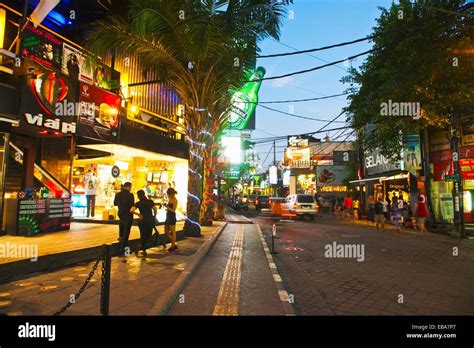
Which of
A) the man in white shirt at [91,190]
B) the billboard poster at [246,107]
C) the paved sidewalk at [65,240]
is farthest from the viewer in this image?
the billboard poster at [246,107]

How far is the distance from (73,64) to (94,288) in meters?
9.73

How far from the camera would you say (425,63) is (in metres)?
14.0

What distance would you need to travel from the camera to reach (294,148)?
42625 millimetres

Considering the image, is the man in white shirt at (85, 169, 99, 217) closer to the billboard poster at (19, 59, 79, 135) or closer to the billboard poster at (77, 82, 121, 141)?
the billboard poster at (77, 82, 121, 141)

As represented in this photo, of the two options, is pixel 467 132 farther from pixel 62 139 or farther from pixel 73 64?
pixel 62 139

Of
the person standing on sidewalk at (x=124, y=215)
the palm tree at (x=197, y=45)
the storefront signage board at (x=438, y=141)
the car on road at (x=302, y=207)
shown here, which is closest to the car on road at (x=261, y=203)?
the car on road at (x=302, y=207)

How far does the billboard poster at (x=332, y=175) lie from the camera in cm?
4072

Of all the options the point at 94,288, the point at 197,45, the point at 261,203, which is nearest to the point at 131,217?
the point at 94,288

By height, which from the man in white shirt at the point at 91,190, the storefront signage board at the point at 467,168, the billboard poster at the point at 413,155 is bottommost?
the man in white shirt at the point at 91,190

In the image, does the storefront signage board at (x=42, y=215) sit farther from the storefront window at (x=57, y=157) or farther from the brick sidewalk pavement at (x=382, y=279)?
the brick sidewalk pavement at (x=382, y=279)

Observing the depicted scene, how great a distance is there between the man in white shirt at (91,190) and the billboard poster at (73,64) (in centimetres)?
450
